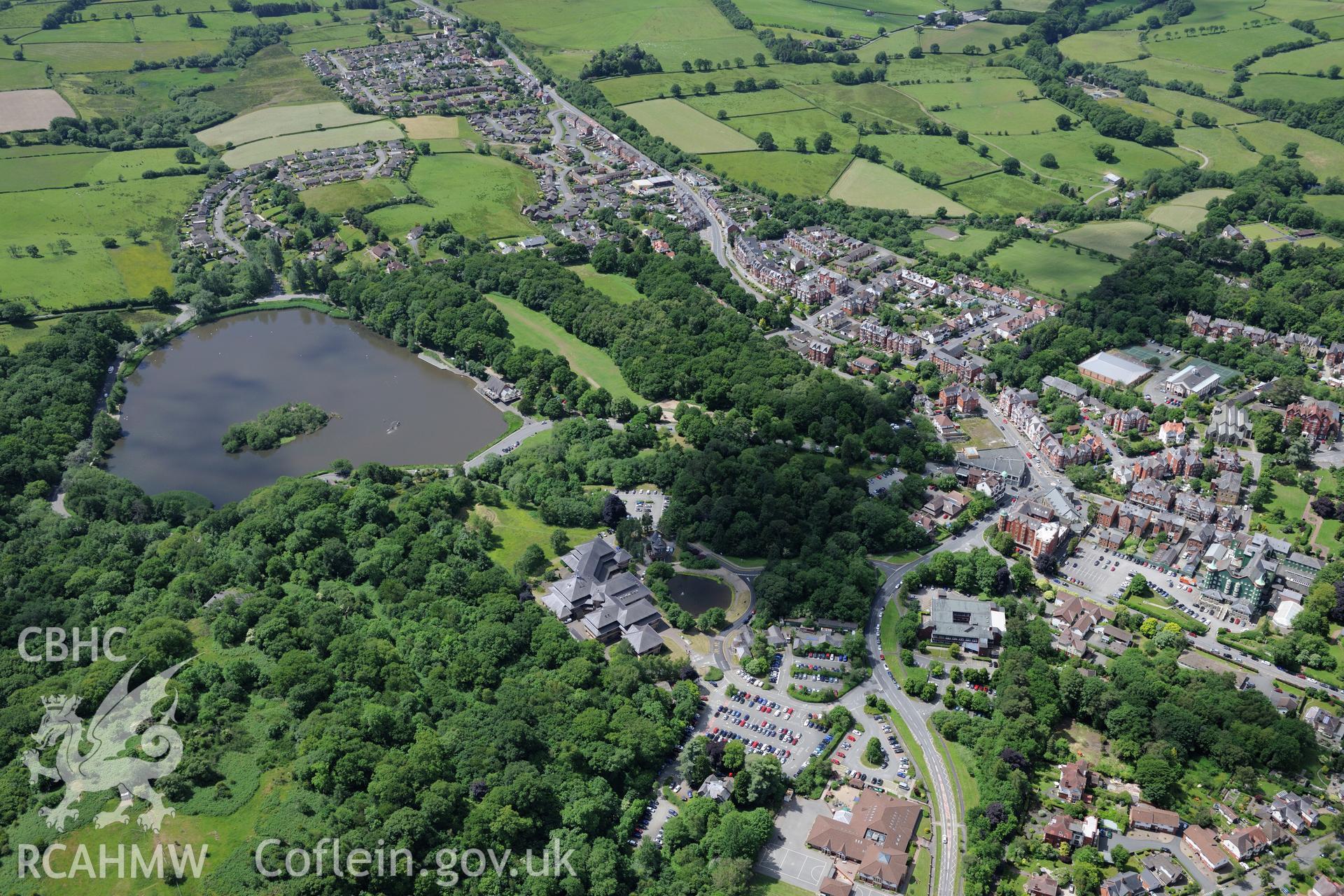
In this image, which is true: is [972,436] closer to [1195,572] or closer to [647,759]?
[1195,572]

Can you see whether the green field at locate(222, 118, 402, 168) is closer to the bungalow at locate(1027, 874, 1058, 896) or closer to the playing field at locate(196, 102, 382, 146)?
the playing field at locate(196, 102, 382, 146)

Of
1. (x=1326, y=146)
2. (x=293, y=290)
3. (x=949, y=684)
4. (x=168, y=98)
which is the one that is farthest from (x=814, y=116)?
(x=949, y=684)

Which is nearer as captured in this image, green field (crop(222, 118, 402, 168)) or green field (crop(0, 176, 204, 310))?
green field (crop(0, 176, 204, 310))

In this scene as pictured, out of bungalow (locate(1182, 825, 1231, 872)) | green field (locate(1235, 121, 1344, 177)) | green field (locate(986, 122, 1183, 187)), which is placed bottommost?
bungalow (locate(1182, 825, 1231, 872))

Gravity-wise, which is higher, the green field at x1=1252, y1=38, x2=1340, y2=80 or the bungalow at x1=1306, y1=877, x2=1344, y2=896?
the green field at x1=1252, y1=38, x2=1340, y2=80

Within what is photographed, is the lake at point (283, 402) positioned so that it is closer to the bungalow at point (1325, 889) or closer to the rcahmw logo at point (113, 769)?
the rcahmw logo at point (113, 769)

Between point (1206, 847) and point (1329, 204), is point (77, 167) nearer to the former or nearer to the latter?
point (1206, 847)

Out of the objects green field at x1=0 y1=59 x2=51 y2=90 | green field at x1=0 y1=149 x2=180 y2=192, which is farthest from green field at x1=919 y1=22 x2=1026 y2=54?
green field at x1=0 y1=59 x2=51 y2=90
